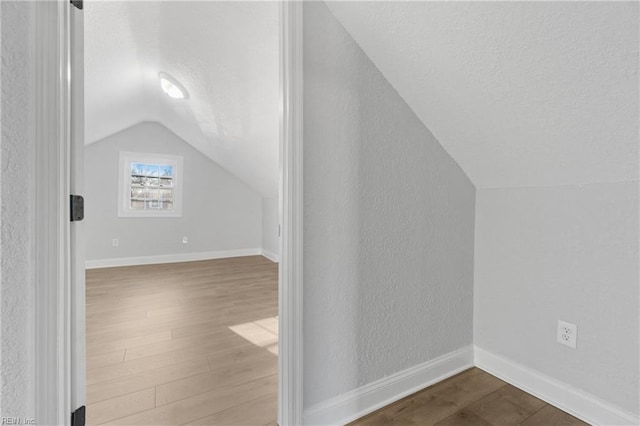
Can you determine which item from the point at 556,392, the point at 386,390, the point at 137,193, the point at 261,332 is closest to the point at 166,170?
the point at 137,193

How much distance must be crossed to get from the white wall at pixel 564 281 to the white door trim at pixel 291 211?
119cm

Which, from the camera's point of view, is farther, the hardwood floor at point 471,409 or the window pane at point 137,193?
the window pane at point 137,193

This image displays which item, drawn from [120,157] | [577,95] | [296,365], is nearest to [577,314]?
[577,95]

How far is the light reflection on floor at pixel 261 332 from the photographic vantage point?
202 centimetres

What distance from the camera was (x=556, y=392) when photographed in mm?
1397

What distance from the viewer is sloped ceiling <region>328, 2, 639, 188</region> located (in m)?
0.90

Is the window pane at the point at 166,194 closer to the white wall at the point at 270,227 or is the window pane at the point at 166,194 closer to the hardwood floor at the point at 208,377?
the white wall at the point at 270,227

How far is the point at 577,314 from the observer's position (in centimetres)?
134

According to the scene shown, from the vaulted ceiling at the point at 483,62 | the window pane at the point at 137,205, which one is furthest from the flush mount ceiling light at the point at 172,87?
the window pane at the point at 137,205

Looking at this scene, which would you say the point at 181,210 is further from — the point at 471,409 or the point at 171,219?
the point at 471,409

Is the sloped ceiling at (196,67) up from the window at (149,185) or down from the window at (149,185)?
up

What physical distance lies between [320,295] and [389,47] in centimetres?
113

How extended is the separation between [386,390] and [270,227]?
400cm

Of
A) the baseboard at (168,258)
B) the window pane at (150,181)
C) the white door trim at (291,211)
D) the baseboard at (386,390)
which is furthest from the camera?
the window pane at (150,181)
